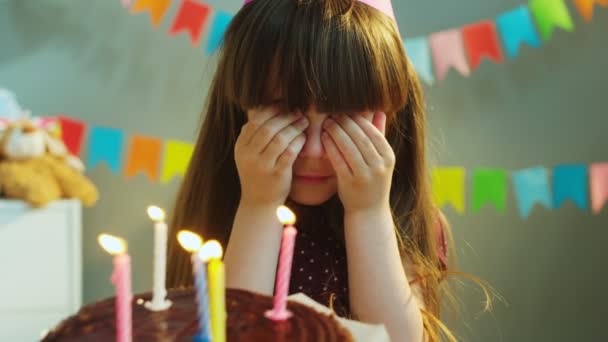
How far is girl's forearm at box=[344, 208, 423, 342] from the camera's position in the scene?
26.0 inches

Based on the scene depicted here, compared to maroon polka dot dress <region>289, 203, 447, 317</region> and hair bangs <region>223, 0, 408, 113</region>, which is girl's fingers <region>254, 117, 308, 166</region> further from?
maroon polka dot dress <region>289, 203, 447, 317</region>

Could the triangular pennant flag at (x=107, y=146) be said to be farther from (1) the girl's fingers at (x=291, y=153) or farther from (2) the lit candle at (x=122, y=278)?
(2) the lit candle at (x=122, y=278)

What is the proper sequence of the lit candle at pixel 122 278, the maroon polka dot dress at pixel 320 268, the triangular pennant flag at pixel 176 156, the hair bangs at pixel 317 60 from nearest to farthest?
the lit candle at pixel 122 278, the hair bangs at pixel 317 60, the maroon polka dot dress at pixel 320 268, the triangular pennant flag at pixel 176 156

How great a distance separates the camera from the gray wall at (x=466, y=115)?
140cm

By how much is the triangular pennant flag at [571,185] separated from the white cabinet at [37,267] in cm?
120

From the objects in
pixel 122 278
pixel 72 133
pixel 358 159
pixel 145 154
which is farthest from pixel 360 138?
pixel 72 133

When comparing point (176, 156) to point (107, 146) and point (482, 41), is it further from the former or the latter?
point (482, 41)

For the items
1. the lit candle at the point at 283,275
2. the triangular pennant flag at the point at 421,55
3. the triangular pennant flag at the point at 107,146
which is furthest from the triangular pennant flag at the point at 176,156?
the lit candle at the point at 283,275

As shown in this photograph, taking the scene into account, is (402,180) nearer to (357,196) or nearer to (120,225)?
(357,196)

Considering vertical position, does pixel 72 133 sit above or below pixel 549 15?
below

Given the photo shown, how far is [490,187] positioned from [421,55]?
0.38 metres

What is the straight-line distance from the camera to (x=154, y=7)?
1.46 metres

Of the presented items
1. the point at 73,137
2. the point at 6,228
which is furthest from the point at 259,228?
the point at 73,137

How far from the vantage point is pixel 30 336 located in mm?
1410
